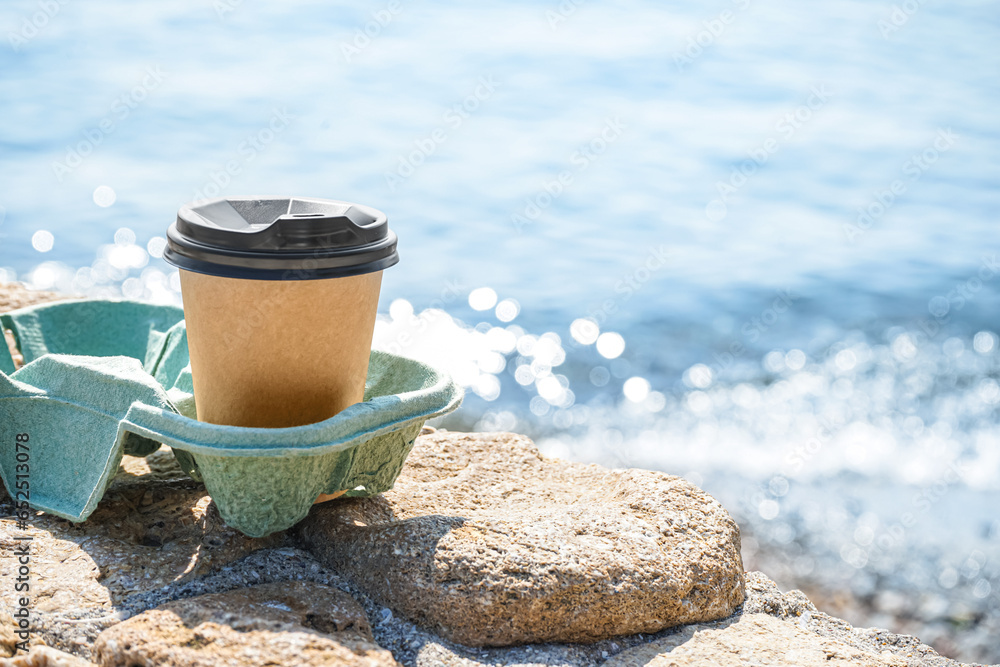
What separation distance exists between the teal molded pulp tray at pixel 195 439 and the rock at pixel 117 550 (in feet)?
0.24

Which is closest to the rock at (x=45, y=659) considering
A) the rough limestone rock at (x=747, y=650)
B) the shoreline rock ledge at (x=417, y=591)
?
the shoreline rock ledge at (x=417, y=591)

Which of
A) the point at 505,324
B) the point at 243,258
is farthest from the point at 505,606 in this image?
the point at 505,324

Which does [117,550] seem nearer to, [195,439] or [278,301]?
[195,439]

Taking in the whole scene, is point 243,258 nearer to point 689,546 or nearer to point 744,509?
point 689,546

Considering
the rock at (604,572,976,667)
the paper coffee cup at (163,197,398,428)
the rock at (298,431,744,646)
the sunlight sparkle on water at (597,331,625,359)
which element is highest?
the paper coffee cup at (163,197,398,428)

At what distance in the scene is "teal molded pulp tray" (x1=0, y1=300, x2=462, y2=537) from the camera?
1813 mm

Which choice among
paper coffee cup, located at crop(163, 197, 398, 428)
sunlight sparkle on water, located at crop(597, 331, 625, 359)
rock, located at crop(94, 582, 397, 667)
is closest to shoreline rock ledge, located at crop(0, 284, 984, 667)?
rock, located at crop(94, 582, 397, 667)

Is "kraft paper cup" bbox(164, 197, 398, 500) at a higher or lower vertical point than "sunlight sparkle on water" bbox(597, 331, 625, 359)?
higher

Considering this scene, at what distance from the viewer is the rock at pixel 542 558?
1.83 m

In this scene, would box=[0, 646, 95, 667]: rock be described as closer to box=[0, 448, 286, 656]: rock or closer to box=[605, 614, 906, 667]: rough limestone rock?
box=[0, 448, 286, 656]: rock

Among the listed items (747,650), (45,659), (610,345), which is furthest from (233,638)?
(610,345)

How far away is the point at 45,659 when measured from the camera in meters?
1.56

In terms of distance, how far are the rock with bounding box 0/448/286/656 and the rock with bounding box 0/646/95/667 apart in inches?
3.9

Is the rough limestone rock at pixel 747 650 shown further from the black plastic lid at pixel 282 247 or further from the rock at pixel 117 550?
the black plastic lid at pixel 282 247
